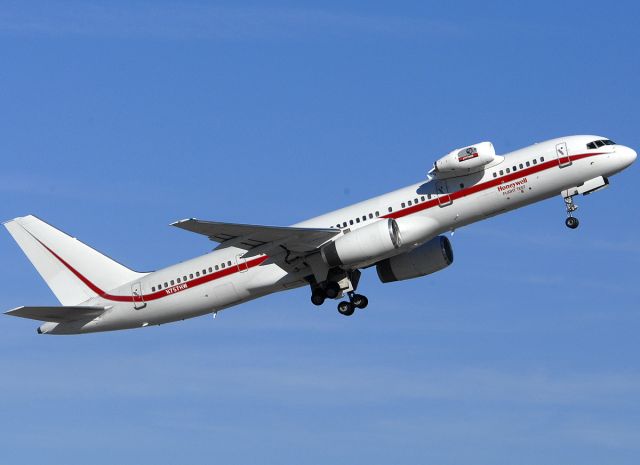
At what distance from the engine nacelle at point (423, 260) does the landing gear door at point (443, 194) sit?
460 centimetres

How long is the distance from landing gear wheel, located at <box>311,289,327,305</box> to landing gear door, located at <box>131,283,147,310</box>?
812 cm

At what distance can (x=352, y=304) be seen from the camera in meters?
57.7

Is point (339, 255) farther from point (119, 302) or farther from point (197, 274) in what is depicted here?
point (119, 302)

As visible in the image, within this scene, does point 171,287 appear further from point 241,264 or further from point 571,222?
point 571,222

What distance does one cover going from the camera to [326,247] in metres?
53.7

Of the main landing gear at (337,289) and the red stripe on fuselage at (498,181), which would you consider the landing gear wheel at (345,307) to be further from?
the red stripe on fuselage at (498,181)

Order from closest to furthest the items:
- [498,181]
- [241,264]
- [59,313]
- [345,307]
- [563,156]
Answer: [563,156] → [498,181] → [241,264] → [345,307] → [59,313]

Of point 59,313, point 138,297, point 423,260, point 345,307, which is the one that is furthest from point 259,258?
point 59,313

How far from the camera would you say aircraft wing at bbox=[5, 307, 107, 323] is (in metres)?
56.6

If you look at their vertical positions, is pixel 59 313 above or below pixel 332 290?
above

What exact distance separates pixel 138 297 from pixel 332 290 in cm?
949

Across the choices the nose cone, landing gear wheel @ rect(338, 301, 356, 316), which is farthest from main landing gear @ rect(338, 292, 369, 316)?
the nose cone

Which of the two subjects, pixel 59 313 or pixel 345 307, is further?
pixel 59 313

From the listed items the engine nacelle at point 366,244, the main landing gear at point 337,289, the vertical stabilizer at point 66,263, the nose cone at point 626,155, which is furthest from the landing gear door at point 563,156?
the vertical stabilizer at point 66,263
